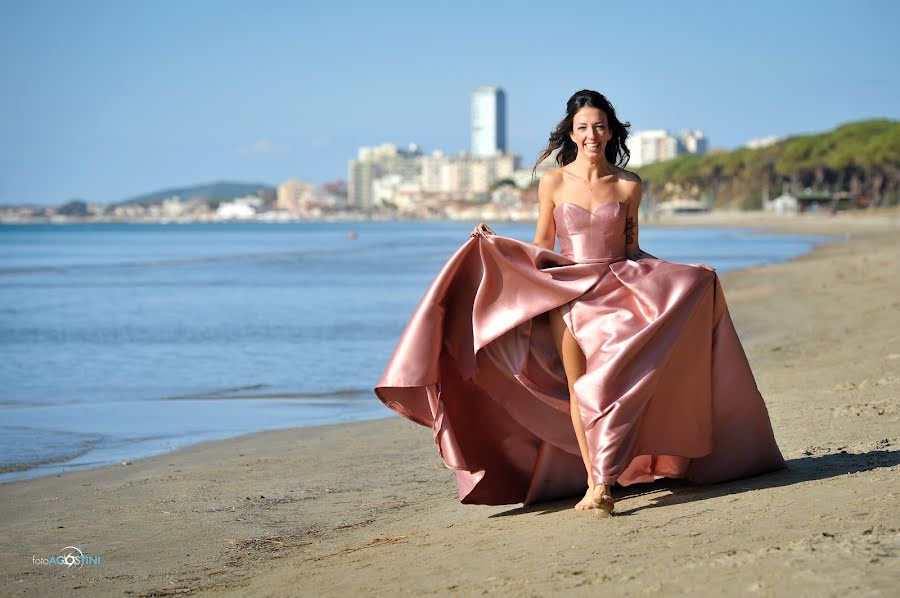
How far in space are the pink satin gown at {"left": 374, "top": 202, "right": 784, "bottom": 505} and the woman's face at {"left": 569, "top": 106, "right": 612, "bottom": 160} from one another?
246 millimetres

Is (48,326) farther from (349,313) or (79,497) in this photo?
(79,497)

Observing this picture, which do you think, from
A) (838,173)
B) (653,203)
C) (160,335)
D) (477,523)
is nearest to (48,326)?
(160,335)

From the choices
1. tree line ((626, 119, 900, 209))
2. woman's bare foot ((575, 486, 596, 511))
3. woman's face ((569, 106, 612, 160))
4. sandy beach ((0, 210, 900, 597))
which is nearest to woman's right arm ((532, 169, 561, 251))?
woman's face ((569, 106, 612, 160))

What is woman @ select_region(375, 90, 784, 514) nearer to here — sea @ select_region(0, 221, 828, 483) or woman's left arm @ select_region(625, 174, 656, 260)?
woman's left arm @ select_region(625, 174, 656, 260)

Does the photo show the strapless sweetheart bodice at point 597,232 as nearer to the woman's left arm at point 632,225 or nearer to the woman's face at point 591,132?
the woman's left arm at point 632,225

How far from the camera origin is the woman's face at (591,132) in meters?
5.07

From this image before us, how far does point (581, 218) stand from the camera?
5.02 meters

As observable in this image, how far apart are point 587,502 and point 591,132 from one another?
1.47 metres

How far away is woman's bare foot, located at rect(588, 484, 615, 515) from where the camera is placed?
189 inches

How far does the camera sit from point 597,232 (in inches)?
197

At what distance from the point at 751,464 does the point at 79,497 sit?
11.4 ft

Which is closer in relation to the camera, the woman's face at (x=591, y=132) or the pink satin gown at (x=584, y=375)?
the pink satin gown at (x=584, y=375)

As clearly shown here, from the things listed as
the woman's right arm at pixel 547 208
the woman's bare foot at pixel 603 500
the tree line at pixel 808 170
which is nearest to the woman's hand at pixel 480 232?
the woman's right arm at pixel 547 208

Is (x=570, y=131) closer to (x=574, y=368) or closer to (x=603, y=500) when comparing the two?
(x=574, y=368)
